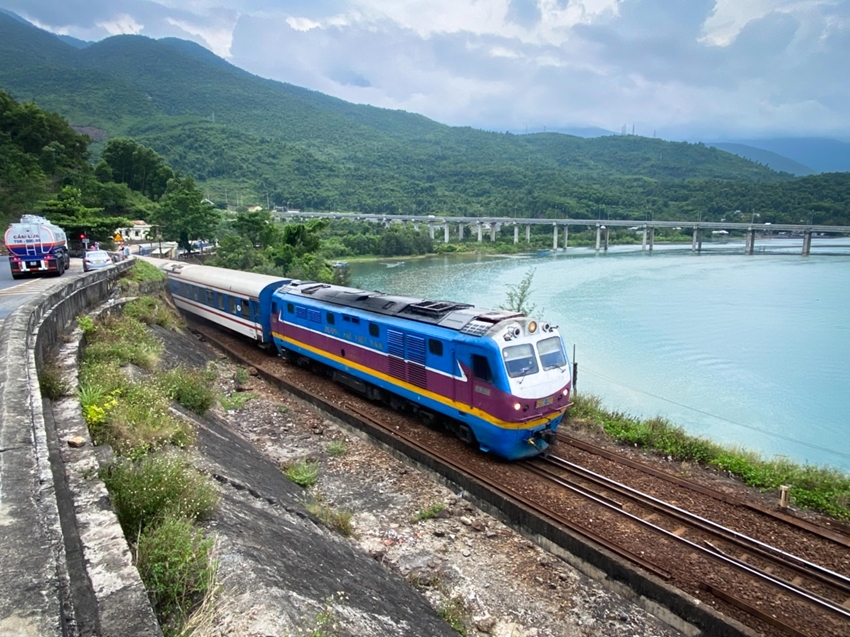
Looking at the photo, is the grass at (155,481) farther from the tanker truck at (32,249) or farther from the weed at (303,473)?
the tanker truck at (32,249)

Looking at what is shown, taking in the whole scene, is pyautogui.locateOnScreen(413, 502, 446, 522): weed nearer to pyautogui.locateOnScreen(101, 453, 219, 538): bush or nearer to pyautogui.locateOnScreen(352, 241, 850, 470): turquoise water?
pyautogui.locateOnScreen(101, 453, 219, 538): bush

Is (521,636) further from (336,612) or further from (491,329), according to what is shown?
(491,329)

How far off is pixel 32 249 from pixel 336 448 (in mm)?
13611


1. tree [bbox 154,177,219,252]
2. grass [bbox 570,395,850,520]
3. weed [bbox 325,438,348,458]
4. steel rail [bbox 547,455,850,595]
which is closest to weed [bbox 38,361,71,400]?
weed [bbox 325,438,348,458]

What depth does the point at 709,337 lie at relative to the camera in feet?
106

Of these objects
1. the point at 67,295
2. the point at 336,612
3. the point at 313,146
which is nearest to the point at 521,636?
the point at 336,612

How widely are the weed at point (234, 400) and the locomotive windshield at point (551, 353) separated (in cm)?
824

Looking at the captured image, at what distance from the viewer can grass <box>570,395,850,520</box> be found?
980 cm

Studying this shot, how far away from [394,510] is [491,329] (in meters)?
3.74

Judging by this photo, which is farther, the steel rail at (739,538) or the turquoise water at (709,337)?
the turquoise water at (709,337)

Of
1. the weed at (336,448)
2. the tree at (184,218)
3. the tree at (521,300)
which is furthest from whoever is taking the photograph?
the tree at (184,218)

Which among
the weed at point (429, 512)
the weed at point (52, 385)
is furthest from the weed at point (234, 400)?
the weed at point (52, 385)

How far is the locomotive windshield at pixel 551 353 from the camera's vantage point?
11016 millimetres

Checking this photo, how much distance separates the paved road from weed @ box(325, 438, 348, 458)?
7.20 meters
